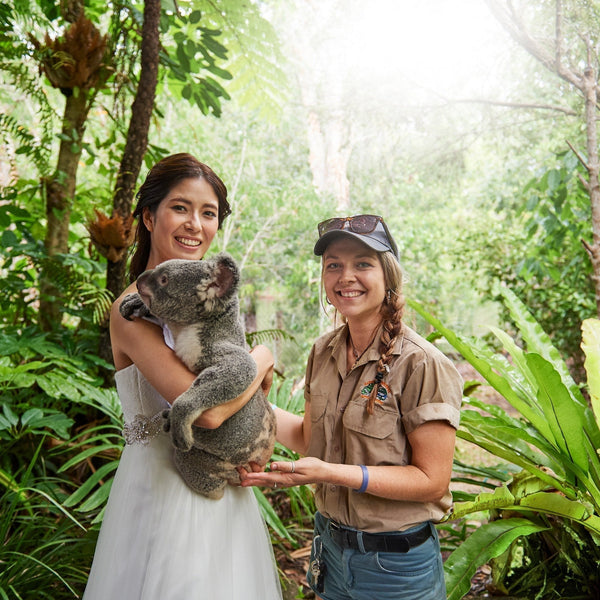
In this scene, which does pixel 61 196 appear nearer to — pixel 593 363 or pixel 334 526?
pixel 334 526

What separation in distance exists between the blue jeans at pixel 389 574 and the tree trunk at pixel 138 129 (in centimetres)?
177

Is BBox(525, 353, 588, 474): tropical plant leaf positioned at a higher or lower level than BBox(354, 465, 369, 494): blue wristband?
higher

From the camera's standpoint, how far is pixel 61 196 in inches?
108

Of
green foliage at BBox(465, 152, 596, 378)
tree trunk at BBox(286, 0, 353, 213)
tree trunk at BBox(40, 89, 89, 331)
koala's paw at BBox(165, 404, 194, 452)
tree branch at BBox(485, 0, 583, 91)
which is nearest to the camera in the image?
koala's paw at BBox(165, 404, 194, 452)

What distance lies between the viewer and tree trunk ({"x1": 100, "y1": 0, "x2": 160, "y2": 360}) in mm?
2328

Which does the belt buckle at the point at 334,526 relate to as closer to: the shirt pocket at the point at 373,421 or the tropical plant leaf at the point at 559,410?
the shirt pocket at the point at 373,421

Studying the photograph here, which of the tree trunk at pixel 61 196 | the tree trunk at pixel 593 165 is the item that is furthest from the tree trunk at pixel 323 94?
the tree trunk at pixel 593 165

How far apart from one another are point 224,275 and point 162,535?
61 centimetres

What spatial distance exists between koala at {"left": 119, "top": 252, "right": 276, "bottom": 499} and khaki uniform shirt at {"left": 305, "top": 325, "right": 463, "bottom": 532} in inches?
8.2

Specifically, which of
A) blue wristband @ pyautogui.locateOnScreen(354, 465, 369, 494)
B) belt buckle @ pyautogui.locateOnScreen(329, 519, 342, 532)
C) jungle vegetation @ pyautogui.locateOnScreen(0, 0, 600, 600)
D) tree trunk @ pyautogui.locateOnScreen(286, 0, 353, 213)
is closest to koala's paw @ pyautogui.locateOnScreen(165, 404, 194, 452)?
blue wristband @ pyautogui.locateOnScreen(354, 465, 369, 494)

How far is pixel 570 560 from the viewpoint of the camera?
1994mm

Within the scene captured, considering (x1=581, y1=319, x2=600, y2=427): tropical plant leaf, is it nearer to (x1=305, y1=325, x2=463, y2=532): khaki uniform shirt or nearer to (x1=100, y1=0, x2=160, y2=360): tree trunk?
(x1=305, y1=325, x2=463, y2=532): khaki uniform shirt

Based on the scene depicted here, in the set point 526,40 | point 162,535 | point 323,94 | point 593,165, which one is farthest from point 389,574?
point 323,94

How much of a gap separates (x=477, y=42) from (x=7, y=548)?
16.4ft
